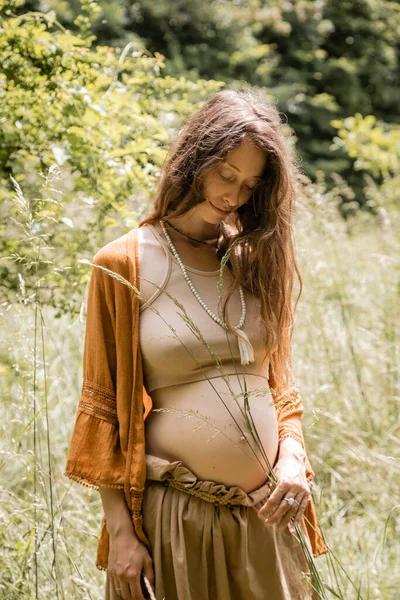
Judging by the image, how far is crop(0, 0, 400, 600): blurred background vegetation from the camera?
2121 millimetres

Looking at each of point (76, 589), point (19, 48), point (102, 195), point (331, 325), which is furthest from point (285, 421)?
point (331, 325)

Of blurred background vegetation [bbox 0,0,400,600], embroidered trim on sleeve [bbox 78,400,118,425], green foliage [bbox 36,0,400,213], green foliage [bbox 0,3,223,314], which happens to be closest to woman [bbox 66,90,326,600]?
embroidered trim on sleeve [bbox 78,400,118,425]

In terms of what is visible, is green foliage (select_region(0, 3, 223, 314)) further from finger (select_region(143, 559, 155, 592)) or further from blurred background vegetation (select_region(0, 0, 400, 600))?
finger (select_region(143, 559, 155, 592))

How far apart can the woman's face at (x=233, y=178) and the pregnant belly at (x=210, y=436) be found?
0.43m

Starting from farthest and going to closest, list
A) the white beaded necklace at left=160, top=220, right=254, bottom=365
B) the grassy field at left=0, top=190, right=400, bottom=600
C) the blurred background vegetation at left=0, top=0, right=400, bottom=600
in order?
the grassy field at left=0, top=190, right=400, bottom=600 → the blurred background vegetation at left=0, top=0, right=400, bottom=600 → the white beaded necklace at left=160, top=220, right=254, bottom=365

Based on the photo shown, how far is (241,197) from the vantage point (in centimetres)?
174

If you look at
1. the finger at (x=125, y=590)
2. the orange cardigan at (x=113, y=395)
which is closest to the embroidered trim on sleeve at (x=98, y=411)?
the orange cardigan at (x=113, y=395)

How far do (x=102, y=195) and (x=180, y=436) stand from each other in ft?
3.66

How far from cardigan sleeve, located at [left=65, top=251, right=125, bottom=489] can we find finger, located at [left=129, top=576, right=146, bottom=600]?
0.68 feet

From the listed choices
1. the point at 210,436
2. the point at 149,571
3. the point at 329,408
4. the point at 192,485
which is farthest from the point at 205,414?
the point at 329,408

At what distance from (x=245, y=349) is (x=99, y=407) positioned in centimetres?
36

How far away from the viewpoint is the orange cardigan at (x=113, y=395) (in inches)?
62.7

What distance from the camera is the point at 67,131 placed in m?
2.42

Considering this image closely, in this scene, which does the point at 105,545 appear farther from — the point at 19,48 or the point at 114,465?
the point at 19,48
